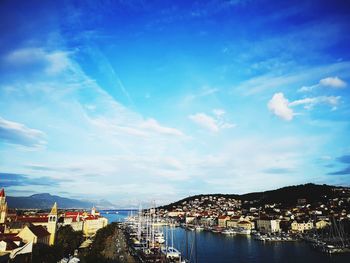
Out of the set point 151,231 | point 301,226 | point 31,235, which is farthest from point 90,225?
point 301,226

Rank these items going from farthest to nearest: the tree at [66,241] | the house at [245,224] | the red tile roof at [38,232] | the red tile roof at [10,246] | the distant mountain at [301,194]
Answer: the distant mountain at [301,194] → the house at [245,224] → the tree at [66,241] → the red tile roof at [38,232] → the red tile roof at [10,246]

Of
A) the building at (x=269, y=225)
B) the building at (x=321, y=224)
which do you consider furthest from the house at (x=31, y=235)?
the building at (x=321, y=224)

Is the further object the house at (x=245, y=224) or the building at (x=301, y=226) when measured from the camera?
the house at (x=245, y=224)

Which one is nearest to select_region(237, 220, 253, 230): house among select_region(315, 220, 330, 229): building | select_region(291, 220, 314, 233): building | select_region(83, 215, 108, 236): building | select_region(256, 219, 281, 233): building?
select_region(256, 219, 281, 233): building

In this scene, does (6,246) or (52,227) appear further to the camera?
(52,227)

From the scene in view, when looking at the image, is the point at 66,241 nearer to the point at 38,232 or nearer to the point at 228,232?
the point at 38,232

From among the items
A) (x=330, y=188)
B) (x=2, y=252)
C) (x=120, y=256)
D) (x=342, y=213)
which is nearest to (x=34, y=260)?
(x=2, y=252)

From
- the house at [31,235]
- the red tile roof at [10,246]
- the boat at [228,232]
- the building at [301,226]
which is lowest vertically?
the boat at [228,232]

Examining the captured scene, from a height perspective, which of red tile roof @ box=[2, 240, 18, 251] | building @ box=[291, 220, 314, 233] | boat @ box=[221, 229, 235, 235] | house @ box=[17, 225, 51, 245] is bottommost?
boat @ box=[221, 229, 235, 235]

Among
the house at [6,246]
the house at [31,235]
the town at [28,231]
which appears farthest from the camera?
the house at [31,235]

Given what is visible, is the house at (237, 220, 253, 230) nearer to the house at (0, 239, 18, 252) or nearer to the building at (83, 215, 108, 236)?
the building at (83, 215, 108, 236)

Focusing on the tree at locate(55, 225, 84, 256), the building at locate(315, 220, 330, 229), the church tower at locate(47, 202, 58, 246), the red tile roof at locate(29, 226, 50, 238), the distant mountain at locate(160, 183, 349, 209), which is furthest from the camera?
the distant mountain at locate(160, 183, 349, 209)

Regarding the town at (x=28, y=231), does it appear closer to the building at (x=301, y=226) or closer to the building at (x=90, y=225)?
the building at (x=90, y=225)

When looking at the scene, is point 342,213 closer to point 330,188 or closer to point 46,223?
point 330,188
